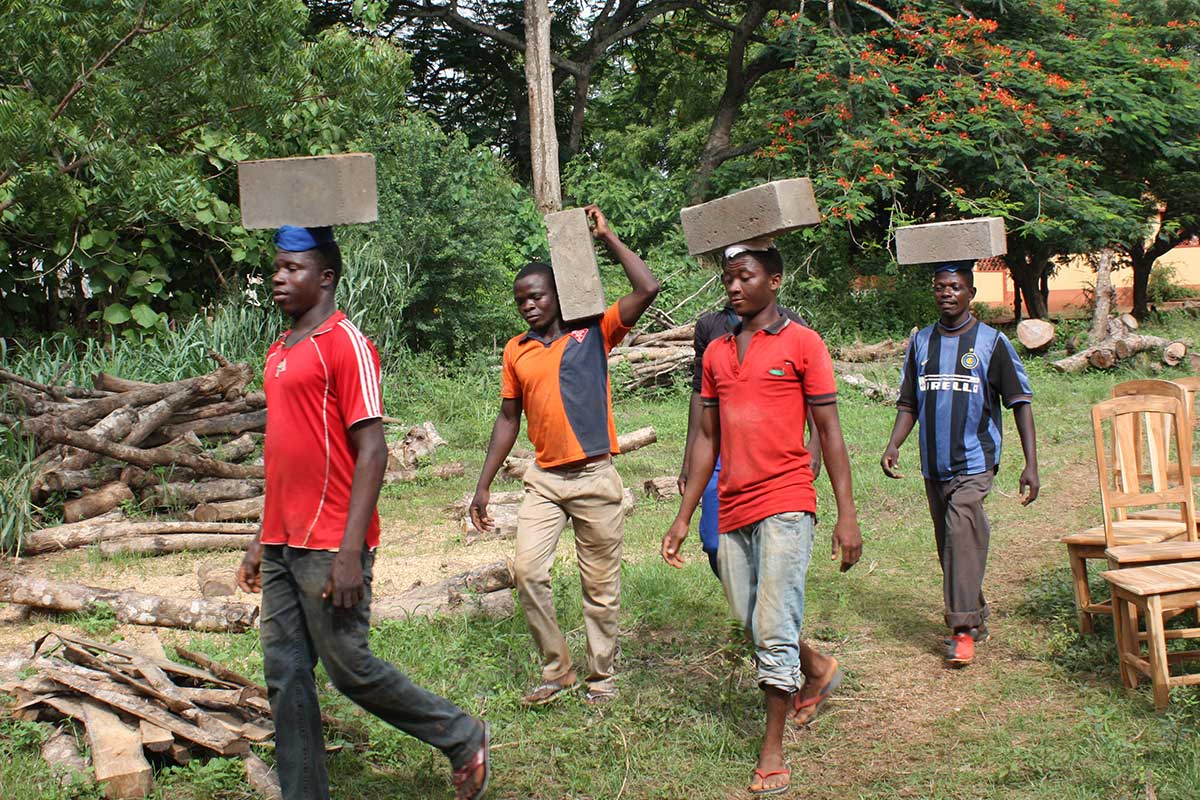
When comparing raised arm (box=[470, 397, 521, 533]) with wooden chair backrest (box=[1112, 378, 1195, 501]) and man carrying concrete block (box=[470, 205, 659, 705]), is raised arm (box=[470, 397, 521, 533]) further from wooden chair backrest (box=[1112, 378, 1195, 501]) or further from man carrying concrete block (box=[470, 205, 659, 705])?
wooden chair backrest (box=[1112, 378, 1195, 501])

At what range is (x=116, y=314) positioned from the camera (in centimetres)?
1123

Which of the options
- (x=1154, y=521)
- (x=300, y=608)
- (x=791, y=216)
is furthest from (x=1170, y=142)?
(x=300, y=608)

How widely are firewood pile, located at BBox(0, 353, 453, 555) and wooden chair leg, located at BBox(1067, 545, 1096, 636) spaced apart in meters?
5.50

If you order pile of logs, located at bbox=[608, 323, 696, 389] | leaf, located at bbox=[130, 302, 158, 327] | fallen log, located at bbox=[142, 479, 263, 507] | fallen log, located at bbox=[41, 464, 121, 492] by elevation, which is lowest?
fallen log, located at bbox=[142, 479, 263, 507]

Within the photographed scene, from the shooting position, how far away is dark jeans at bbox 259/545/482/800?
3596 mm

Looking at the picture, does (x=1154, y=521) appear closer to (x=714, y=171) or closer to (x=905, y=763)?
(x=905, y=763)

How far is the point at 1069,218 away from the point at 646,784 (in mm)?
14212

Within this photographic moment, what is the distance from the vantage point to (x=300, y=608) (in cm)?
368

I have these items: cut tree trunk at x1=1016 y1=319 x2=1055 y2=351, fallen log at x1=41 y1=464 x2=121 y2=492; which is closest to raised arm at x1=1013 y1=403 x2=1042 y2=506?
fallen log at x1=41 y1=464 x2=121 y2=492

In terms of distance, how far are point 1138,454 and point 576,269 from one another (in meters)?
3.22

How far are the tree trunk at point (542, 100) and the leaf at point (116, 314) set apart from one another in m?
6.66

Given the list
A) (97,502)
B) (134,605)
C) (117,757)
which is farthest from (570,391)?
(97,502)

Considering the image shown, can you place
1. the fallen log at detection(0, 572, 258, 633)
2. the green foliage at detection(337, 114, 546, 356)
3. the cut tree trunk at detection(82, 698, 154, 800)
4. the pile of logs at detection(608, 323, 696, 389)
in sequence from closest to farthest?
1. the cut tree trunk at detection(82, 698, 154, 800)
2. the fallen log at detection(0, 572, 258, 633)
3. the green foliage at detection(337, 114, 546, 356)
4. the pile of logs at detection(608, 323, 696, 389)

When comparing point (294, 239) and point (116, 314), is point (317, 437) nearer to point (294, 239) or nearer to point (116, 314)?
point (294, 239)
